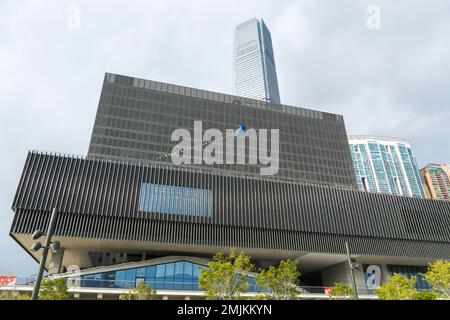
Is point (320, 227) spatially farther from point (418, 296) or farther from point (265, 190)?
point (418, 296)

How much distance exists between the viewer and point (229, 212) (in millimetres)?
42938

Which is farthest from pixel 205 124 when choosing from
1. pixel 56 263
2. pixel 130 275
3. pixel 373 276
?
pixel 56 263

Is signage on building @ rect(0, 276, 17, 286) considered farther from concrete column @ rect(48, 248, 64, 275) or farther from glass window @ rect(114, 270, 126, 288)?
glass window @ rect(114, 270, 126, 288)

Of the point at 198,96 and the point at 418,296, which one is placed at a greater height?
the point at 198,96

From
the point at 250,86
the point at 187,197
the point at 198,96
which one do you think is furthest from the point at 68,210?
the point at 250,86

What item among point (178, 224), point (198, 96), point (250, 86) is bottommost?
point (178, 224)

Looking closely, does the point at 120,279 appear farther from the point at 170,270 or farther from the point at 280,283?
the point at 280,283

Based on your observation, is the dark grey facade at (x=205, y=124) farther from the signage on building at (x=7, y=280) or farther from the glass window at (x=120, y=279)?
the signage on building at (x=7, y=280)

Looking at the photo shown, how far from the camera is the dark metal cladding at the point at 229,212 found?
38.1 meters

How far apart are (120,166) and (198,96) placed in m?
53.8

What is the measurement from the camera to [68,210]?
124 ft

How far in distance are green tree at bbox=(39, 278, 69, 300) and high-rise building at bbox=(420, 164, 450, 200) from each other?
182093 millimetres

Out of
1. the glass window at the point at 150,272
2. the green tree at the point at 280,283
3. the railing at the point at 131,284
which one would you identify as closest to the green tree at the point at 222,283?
the green tree at the point at 280,283

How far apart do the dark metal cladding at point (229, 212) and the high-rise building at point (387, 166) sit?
12440 cm
